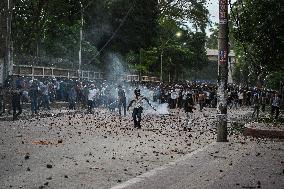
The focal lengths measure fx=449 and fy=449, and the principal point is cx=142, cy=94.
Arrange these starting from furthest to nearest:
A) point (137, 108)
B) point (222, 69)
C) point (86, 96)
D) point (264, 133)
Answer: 1. point (86, 96)
2. point (137, 108)
3. point (264, 133)
4. point (222, 69)

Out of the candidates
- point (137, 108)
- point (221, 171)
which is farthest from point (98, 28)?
point (221, 171)

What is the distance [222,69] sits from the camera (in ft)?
48.1

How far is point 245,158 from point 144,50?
1715 inches

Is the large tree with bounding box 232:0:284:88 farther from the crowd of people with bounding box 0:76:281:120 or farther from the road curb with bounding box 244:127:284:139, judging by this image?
the road curb with bounding box 244:127:284:139

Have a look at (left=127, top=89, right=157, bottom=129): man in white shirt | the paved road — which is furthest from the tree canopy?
the paved road

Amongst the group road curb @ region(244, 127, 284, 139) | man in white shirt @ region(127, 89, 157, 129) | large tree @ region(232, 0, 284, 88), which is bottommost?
road curb @ region(244, 127, 284, 139)

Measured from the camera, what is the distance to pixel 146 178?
8359 mm

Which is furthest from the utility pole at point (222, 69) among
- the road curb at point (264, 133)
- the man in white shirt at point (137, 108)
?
the man in white shirt at point (137, 108)

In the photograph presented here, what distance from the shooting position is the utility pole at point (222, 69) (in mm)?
14523

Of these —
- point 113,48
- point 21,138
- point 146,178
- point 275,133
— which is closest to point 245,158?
point 146,178

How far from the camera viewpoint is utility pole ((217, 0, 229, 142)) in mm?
14523

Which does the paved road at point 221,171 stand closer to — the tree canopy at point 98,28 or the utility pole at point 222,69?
the utility pole at point 222,69

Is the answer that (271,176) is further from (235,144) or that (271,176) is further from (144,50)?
(144,50)

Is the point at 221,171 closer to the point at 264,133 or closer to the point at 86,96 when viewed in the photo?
the point at 264,133
